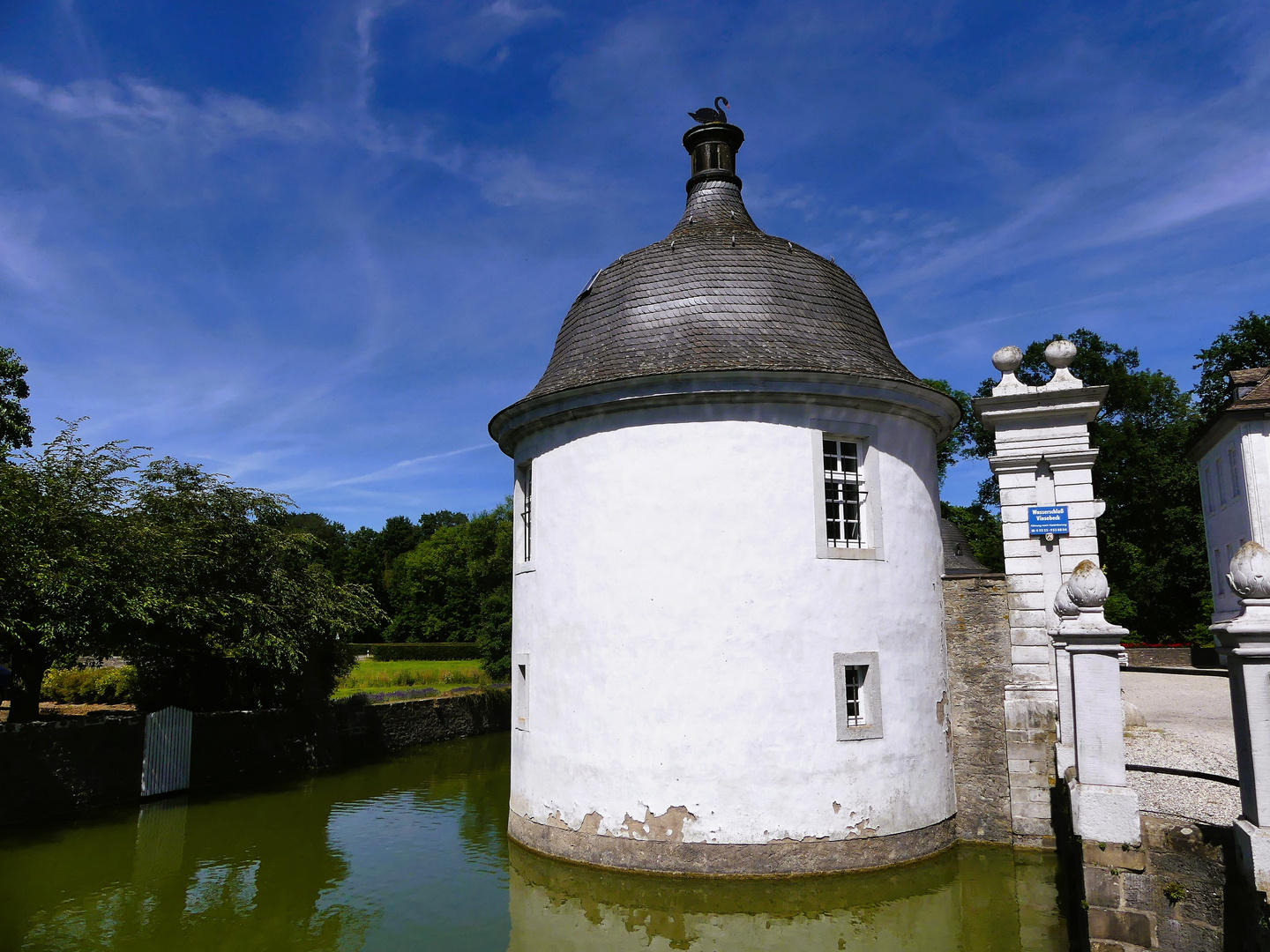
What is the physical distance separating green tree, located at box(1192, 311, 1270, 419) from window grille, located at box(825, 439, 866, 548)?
2761 cm

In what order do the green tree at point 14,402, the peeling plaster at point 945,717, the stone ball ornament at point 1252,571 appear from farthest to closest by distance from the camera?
1. the green tree at point 14,402
2. the peeling plaster at point 945,717
3. the stone ball ornament at point 1252,571

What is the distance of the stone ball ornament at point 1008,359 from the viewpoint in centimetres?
1166

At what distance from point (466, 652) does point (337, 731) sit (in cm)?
2380

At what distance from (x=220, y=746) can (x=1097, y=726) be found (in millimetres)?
16172

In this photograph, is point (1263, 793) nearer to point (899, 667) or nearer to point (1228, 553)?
point (899, 667)

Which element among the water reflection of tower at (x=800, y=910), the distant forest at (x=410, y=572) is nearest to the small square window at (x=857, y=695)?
the water reflection of tower at (x=800, y=910)

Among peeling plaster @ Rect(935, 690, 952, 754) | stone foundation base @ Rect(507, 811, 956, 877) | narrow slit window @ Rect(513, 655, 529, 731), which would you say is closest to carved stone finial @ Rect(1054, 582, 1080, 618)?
peeling plaster @ Rect(935, 690, 952, 754)

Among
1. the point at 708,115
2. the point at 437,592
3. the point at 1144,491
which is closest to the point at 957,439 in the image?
the point at 1144,491

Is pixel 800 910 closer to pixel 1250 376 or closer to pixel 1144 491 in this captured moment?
pixel 1250 376

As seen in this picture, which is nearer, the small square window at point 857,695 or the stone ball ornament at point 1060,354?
the small square window at point 857,695

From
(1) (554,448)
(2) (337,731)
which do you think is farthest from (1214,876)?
(2) (337,731)

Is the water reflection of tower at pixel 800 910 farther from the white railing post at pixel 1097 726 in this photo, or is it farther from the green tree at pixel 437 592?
the green tree at pixel 437 592

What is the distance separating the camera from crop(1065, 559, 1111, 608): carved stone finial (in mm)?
6512

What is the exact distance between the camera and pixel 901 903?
29.1 feet
